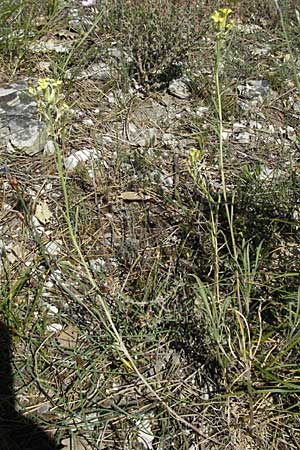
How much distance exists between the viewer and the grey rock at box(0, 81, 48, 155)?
266cm

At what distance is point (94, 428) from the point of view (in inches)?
68.2

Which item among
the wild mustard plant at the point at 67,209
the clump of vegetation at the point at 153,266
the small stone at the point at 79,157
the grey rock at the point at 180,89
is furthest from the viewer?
the grey rock at the point at 180,89

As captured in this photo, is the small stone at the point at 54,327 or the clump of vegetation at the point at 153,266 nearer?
the clump of vegetation at the point at 153,266

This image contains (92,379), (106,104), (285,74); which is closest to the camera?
(92,379)

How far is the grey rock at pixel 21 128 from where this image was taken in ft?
8.73

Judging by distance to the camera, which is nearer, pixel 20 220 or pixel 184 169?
pixel 20 220

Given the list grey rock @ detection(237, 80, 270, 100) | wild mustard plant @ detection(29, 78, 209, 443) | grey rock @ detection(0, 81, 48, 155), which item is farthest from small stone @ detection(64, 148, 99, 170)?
grey rock @ detection(237, 80, 270, 100)

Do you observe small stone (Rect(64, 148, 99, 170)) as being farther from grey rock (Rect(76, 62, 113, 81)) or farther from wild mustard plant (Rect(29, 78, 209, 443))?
wild mustard plant (Rect(29, 78, 209, 443))

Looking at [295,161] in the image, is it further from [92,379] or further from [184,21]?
[92,379]

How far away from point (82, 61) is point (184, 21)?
67 centimetres

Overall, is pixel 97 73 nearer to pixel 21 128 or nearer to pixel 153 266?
pixel 21 128

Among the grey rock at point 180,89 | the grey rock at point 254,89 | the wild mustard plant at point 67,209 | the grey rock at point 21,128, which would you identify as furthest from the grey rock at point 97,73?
the wild mustard plant at point 67,209

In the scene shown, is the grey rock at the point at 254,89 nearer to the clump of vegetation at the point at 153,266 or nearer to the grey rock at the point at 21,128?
the clump of vegetation at the point at 153,266

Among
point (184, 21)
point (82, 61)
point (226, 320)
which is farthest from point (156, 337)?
point (184, 21)
